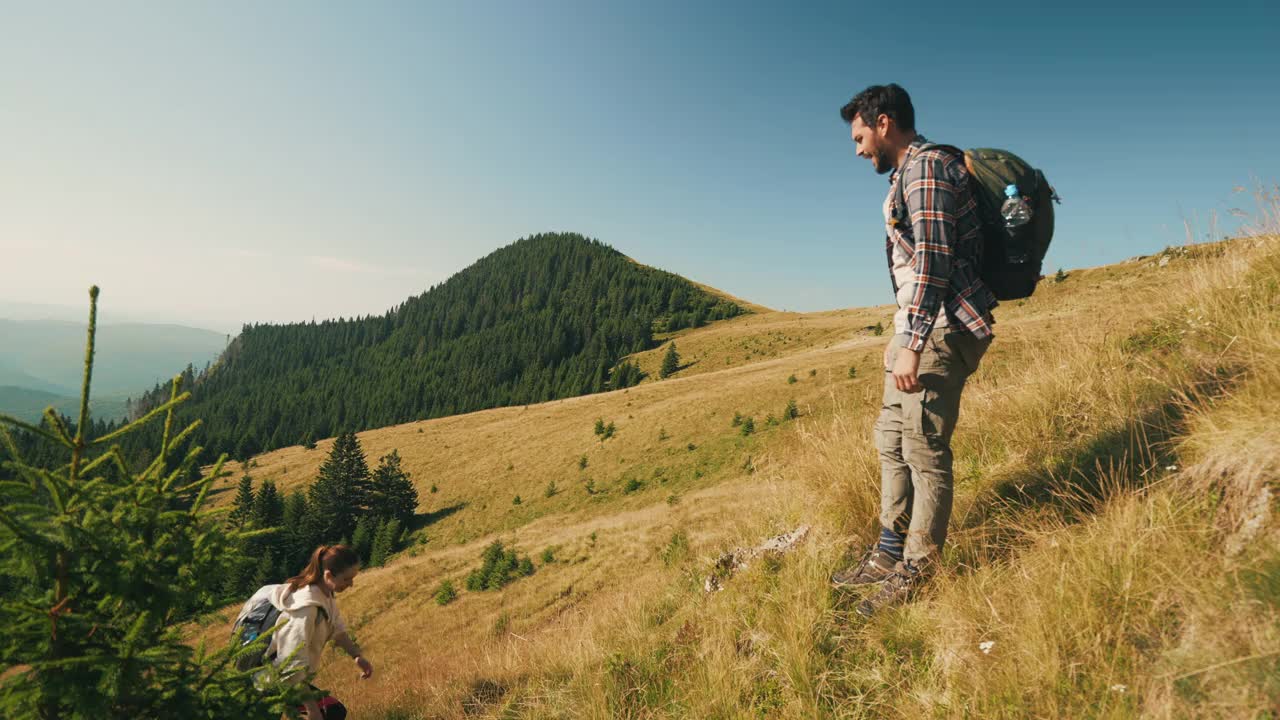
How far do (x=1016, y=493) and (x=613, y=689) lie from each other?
3.15 m

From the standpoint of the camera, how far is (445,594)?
18188 millimetres

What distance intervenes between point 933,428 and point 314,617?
4811mm

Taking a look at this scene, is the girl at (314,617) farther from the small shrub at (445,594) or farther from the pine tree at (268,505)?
the pine tree at (268,505)

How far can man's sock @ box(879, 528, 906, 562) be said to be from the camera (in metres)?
3.07

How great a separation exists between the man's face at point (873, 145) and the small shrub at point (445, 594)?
64.6 ft

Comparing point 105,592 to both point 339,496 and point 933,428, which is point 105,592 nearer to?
point 933,428

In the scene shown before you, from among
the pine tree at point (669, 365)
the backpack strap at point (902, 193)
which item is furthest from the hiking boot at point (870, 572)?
the pine tree at point (669, 365)

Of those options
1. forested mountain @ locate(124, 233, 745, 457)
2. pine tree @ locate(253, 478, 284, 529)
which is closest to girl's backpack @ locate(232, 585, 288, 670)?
pine tree @ locate(253, 478, 284, 529)

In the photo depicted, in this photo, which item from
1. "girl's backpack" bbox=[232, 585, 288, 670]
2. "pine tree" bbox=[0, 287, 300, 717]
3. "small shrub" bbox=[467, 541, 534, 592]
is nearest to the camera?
"pine tree" bbox=[0, 287, 300, 717]

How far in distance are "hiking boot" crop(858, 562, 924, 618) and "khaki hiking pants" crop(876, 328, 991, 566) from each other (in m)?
0.07

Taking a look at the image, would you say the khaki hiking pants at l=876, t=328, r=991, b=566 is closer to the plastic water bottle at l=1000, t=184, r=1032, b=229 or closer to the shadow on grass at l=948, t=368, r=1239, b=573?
the shadow on grass at l=948, t=368, r=1239, b=573

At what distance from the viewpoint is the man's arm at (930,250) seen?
8.38 ft

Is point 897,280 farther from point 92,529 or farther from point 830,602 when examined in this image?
point 92,529

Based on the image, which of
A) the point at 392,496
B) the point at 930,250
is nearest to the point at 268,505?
the point at 392,496
